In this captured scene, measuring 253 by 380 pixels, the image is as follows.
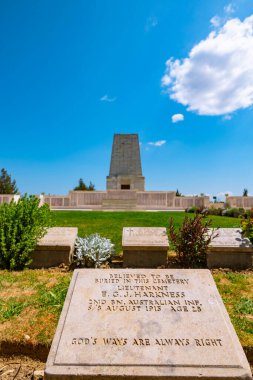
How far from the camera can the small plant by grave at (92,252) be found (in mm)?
5789

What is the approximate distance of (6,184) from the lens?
3981 cm

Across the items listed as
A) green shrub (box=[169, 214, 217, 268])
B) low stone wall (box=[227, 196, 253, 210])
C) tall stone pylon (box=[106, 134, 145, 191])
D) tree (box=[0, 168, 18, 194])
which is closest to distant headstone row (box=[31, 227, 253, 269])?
green shrub (box=[169, 214, 217, 268])

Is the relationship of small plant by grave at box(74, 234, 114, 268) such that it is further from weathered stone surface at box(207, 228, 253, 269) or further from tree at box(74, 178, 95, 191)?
tree at box(74, 178, 95, 191)

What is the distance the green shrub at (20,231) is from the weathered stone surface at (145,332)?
2.98 metres

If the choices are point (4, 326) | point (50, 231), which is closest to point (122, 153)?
point (50, 231)

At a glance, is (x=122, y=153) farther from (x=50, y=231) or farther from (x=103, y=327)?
(x=103, y=327)

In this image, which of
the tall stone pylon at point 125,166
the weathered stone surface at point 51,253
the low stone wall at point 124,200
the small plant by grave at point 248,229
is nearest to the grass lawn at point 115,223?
the weathered stone surface at point 51,253

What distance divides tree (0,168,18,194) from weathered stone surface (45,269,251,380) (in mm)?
39232

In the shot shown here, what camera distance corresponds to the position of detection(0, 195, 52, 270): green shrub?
18.5 ft

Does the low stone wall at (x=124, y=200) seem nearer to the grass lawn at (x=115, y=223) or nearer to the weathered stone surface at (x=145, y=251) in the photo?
the grass lawn at (x=115, y=223)

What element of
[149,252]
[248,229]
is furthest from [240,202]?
[149,252]

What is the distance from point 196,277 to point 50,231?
4.32 meters

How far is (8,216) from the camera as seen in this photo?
Answer: 6.04 m

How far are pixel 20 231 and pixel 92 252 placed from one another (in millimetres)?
1557
